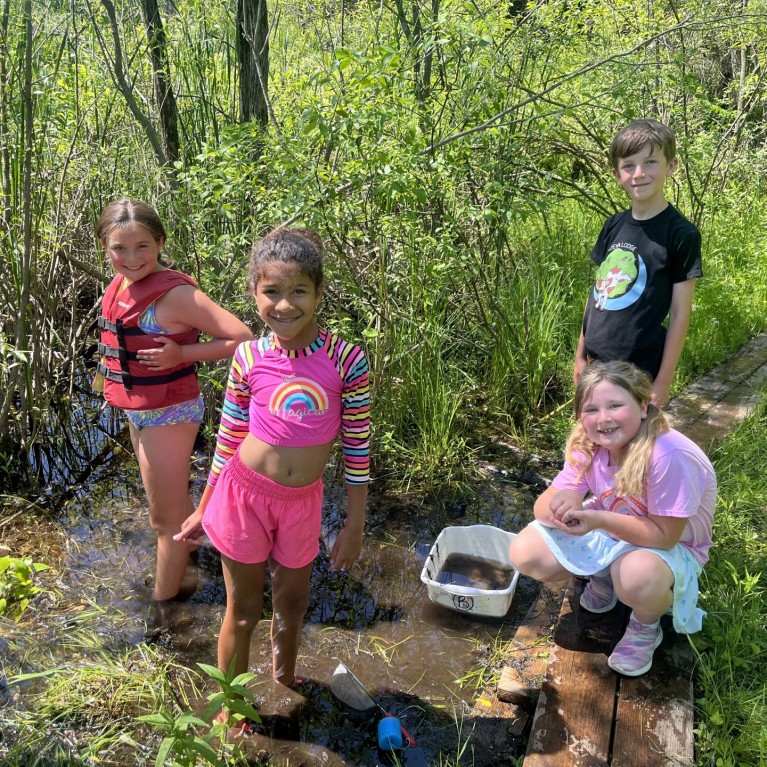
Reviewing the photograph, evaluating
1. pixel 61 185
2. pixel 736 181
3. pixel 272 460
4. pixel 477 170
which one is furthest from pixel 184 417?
pixel 736 181

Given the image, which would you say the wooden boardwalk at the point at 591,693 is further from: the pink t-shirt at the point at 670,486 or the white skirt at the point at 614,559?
the pink t-shirt at the point at 670,486

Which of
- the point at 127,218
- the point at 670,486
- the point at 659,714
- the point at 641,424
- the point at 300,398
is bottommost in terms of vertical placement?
the point at 659,714

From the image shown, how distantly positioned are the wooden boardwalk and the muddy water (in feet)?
0.49

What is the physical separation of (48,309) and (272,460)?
2565mm

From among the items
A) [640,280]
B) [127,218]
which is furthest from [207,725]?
[640,280]

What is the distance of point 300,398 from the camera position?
1921 mm

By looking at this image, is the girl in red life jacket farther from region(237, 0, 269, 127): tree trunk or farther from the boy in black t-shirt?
the boy in black t-shirt

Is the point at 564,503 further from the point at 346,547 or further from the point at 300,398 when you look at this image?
the point at 300,398

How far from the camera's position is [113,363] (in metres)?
2.50

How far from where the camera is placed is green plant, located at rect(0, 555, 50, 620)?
2725 mm

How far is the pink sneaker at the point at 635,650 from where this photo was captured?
84.3 inches

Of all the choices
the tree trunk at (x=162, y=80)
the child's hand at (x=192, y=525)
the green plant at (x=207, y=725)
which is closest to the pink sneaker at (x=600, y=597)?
the green plant at (x=207, y=725)

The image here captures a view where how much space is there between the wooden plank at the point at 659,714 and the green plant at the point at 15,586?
225 cm

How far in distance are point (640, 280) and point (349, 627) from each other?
1.78 meters
